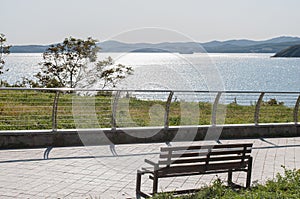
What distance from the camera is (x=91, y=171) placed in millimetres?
9000

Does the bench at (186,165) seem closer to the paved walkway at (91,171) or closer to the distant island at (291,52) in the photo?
the paved walkway at (91,171)

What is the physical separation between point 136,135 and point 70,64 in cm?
1719

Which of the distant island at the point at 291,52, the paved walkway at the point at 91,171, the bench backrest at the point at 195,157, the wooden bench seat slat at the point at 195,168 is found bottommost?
the paved walkway at the point at 91,171

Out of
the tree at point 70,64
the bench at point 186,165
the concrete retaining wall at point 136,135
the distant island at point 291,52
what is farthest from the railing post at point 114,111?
the distant island at point 291,52

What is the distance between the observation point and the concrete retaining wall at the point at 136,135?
10992 millimetres

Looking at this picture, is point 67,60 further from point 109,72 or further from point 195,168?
point 195,168

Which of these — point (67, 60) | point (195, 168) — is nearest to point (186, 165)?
point (195, 168)

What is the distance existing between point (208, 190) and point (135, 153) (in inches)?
157

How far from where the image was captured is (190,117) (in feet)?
43.4

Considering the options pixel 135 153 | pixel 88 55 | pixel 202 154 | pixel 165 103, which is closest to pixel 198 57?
pixel 202 154

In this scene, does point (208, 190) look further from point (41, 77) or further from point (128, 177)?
point (41, 77)

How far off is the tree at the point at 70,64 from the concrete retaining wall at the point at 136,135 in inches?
585

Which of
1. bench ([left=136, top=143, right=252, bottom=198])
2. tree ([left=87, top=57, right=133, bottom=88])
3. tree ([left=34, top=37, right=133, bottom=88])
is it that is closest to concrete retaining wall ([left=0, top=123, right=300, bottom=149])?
bench ([left=136, top=143, right=252, bottom=198])

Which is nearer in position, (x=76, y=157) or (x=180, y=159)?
(x=180, y=159)
